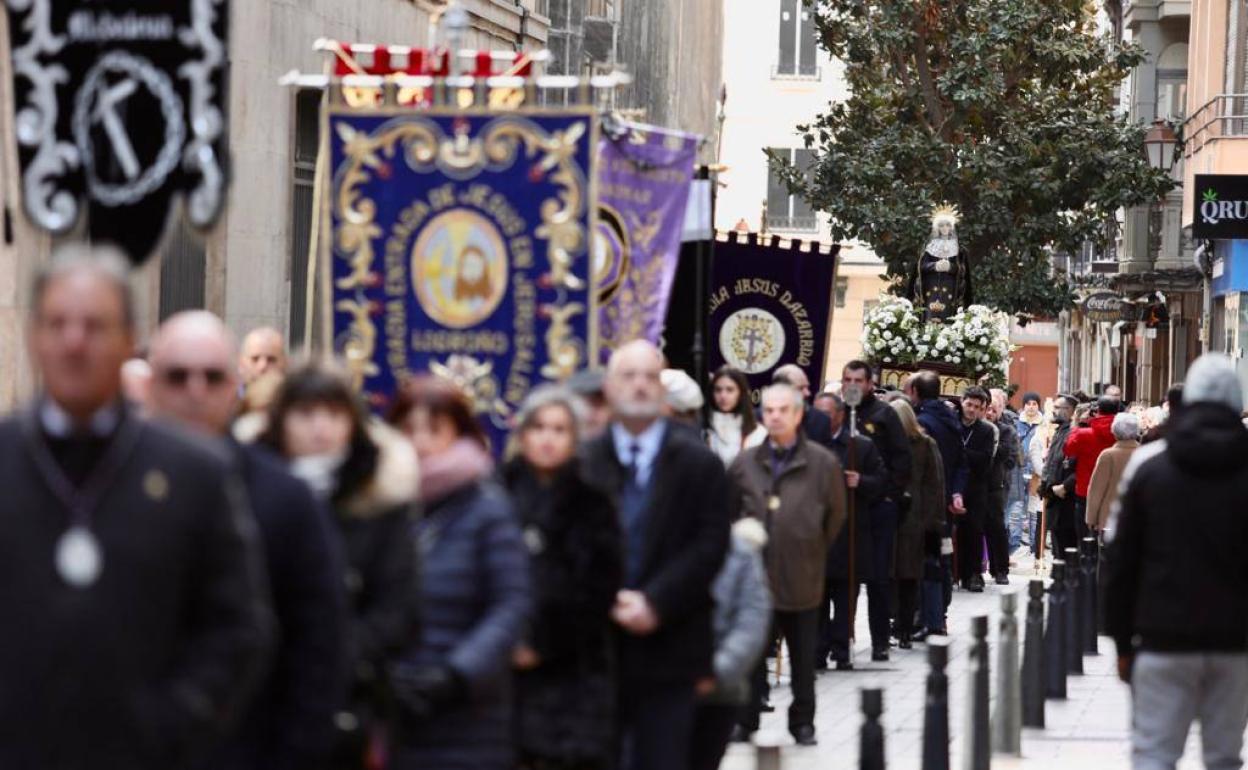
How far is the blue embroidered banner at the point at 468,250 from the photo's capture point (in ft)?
39.6

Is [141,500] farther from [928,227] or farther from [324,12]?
[928,227]

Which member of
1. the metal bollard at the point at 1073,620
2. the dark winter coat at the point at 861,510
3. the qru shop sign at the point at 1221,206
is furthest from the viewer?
the qru shop sign at the point at 1221,206

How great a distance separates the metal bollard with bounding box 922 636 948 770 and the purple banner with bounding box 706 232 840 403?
298 inches

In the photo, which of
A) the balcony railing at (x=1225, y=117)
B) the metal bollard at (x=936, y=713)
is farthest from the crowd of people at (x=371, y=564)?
the balcony railing at (x=1225, y=117)

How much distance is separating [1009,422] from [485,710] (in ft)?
73.5

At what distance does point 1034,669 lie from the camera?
15.2 metres

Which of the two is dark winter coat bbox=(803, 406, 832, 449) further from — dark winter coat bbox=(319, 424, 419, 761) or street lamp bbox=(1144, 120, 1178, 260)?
street lamp bbox=(1144, 120, 1178, 260)

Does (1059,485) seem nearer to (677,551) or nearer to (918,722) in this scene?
(918,722)

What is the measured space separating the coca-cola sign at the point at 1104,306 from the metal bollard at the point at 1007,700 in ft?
128

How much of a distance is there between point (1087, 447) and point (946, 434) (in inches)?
185

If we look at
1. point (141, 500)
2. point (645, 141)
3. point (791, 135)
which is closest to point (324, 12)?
point (645, 141)

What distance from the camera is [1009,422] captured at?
29.4m

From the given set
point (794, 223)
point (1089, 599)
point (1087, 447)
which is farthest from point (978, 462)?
→ point (794, 223)

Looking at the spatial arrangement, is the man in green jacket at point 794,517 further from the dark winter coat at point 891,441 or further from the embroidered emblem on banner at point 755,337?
the dark winter coat at point 891,441
